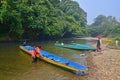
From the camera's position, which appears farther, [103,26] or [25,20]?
[103,26]

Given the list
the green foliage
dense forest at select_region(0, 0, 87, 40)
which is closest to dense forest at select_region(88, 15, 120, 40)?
the green foliage

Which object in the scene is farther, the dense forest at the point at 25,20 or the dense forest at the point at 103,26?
the dense forest at the point at 103,26

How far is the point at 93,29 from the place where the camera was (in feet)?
336

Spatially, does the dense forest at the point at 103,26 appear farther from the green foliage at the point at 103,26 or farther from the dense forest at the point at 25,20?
the dense forest at the point at 25,20

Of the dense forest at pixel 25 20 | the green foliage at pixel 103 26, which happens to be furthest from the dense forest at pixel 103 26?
the dense forest at pixel 25 20

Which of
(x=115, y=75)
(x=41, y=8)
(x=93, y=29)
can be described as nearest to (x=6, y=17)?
(x=41, y=8)

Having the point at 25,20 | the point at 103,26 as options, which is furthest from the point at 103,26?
the point at 25,20

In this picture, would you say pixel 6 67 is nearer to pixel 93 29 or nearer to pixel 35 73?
pixel 35 73

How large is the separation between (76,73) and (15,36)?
93.7 feet

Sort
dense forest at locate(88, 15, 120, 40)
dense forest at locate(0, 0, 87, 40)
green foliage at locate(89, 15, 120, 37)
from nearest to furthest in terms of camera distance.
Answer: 1. dense forest at locate(0, 0, 87, 40)
2. green foliage at locate(89, 15, 120, 37)
3. dense forest at locate(88, 15, 120, 40)

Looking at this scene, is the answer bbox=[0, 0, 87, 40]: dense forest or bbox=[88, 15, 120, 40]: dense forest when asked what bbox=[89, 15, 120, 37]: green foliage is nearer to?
bbox=[88, 15, 120, 40]: dense forest

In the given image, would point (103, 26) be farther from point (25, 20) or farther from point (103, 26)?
point (25, 20)

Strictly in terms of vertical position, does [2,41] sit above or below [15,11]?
below

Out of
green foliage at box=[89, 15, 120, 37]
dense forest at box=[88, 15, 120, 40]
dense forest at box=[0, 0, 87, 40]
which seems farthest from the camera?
dense forest at box=[88, 15, 120, 40]
